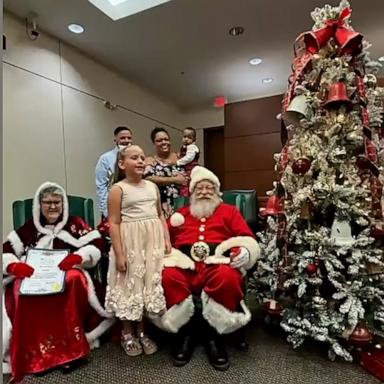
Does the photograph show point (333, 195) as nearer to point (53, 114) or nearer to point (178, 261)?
point (178, 261)

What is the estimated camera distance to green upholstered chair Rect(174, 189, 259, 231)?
271 centimetres

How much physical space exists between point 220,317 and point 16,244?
1290mm

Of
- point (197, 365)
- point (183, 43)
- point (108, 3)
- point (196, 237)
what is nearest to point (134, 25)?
point (108, 3)

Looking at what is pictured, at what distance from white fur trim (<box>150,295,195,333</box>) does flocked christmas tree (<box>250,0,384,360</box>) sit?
56 cm

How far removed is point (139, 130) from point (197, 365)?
446 centimetres

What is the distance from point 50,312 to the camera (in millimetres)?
1852

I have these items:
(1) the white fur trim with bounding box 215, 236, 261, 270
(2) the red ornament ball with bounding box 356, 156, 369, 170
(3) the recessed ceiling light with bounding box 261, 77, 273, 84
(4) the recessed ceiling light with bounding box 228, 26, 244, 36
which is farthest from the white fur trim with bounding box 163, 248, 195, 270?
(3) the recessed ceiling light with bounding box 261, 77, 273, 84

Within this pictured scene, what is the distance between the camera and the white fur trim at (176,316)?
187 centimetres

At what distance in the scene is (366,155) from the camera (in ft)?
6.23

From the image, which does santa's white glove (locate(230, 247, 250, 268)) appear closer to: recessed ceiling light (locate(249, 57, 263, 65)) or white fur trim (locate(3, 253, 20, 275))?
white fur trim (locate(3, 253, 20, 275))

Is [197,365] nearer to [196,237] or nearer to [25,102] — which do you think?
[196,237]

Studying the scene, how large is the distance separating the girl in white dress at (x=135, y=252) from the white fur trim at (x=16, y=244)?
1.88 feet

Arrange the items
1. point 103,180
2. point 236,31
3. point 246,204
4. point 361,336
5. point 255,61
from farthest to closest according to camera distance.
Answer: point 255,61 → point 236,31 → point 103,180 → point 246,204 → point 361,336

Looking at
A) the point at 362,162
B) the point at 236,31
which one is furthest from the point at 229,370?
Answer: the point at 236,31
